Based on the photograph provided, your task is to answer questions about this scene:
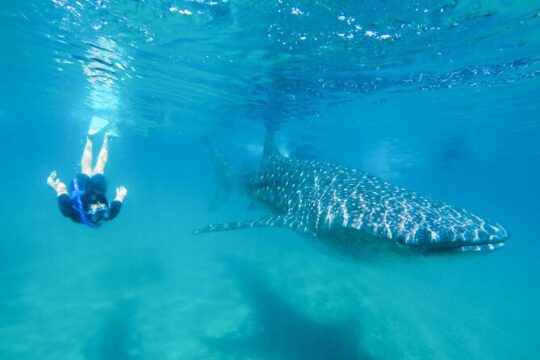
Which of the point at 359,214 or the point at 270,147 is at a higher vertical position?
the point at 270,147

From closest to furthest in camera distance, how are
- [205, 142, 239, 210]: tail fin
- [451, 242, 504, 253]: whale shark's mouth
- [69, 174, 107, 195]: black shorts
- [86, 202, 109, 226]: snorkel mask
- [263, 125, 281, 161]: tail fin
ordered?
[451, 242, 504, 253]: whale shark's mouth, [86, 202, 109, 226]: snorkel mask, [69, 174, 107, 195]: black shorts, [263, 125, 281, 161]: tail fin, [205, 142, 239, 210]: tail fin

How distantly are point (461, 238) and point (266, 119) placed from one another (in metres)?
23.8

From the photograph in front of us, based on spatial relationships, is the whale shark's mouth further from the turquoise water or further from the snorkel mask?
the snorkel mask

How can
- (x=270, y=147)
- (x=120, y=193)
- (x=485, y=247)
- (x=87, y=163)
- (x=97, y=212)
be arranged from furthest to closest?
(x=270, y=147), (x=87, y=163), (x=120, y=193), (x=97, y=212), (x=485, y=247)

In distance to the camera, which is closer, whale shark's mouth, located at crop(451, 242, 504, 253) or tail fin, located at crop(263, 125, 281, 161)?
whale shark's mouth, located at crop(451, 242, 504, 253)

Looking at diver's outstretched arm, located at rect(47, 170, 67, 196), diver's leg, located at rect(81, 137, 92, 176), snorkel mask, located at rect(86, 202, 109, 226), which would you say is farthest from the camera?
diver's leg, located at rect(81, 137, 92, 176)

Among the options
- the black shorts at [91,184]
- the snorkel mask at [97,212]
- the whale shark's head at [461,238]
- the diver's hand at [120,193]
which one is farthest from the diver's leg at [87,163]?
the whale shark's head at [461,238]

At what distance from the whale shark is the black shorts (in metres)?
2.75

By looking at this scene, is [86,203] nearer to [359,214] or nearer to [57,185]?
[57,185]

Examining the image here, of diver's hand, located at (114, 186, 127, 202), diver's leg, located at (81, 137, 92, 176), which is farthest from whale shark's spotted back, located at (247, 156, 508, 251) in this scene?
diver's leg, located at (81, 137, 92, 176)

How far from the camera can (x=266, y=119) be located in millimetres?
27609

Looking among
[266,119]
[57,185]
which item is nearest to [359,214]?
[57,185]

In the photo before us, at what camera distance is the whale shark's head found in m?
4.88

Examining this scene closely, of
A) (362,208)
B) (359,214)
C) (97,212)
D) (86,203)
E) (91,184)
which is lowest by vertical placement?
(97,212)
